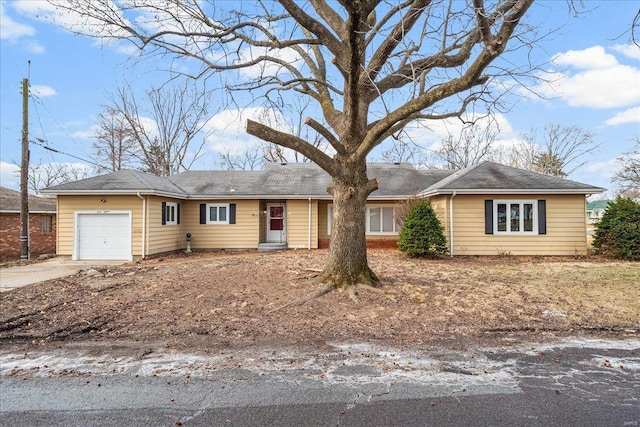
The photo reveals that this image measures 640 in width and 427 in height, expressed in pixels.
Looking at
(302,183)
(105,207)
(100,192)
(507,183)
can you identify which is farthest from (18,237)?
(507,183)

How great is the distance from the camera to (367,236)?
17750mm

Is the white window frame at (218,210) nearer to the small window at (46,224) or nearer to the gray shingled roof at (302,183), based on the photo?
the gray shingled roof at (302,183)

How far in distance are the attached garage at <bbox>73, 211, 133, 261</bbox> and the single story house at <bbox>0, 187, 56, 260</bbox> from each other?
26.5 feet

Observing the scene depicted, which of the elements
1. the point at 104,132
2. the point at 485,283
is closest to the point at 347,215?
the point at 485,283

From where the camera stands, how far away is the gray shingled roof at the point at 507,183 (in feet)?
44.7

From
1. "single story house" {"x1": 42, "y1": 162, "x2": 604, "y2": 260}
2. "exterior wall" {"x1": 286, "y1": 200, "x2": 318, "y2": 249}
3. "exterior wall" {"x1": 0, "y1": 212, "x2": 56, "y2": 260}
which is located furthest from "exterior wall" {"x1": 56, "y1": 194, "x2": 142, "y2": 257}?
"exterior wall" {"x1": 0, "y1": 212, "x2": 56, "y2": 260}

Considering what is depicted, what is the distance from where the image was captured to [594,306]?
6613mm

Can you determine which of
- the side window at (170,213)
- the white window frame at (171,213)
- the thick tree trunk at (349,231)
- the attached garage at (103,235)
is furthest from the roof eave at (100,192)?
the thick tree trunk at (349,231)

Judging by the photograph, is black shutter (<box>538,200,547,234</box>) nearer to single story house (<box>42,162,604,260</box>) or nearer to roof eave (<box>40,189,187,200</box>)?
single story house (<box>42,162,604,260</box>)

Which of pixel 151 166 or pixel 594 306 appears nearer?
pixel 594 306

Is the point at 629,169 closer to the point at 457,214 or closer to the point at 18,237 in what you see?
the point at 457,214

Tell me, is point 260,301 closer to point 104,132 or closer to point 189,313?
point 189,313

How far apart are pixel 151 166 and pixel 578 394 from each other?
3046 centimetres

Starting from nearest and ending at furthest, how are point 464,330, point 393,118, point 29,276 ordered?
1. point 464,330
2. point 393,118
3. point 29,276
